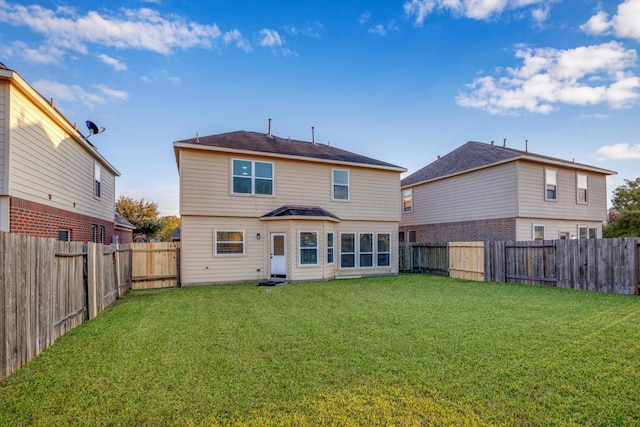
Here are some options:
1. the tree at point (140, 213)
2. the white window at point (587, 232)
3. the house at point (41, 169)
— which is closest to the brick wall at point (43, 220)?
the house at point (41, 169)

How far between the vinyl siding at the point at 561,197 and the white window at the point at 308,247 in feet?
31.8

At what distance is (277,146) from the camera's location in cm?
1358

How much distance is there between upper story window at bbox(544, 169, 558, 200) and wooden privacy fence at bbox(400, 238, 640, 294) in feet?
19.0

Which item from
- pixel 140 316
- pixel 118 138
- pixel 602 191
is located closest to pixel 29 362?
pixel 140 316

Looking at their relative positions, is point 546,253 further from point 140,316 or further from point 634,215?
point 634,215

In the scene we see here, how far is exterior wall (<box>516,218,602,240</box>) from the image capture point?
1435 centimetres

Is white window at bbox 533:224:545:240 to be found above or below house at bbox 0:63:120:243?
below

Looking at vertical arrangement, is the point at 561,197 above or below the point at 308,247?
above

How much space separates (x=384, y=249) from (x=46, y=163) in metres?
12.8

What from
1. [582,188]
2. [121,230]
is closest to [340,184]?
[582,188]

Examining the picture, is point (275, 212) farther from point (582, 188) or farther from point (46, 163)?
point (582, 188)

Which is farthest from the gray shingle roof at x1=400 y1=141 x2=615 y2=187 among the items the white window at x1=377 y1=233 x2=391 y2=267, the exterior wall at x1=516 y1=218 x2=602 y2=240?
the white window at x1=377 y1=233 x2=391 y2=267

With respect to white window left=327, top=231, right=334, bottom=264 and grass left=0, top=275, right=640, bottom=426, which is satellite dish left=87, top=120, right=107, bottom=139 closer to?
grass left=0, top=275, right=640, bottom=426

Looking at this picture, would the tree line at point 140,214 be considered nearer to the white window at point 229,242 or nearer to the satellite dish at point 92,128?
the satellite dish at point 92,128
